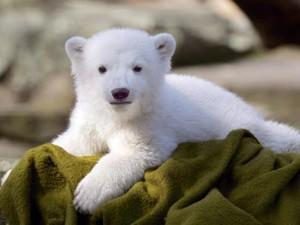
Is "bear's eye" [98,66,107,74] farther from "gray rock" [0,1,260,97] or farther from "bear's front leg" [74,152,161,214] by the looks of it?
"gray rock" [0,1,260,97]

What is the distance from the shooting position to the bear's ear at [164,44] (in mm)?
3092

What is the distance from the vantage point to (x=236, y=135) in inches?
114

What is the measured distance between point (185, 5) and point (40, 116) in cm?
418

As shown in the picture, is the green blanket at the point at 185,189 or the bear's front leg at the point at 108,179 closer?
the green blanket at the point at 185,189

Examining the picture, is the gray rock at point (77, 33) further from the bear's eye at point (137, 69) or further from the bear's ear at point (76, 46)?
the bear's eye at point (137, 69)

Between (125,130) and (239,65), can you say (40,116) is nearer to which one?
(239,65)

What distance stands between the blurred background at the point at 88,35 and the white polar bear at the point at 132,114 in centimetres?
493

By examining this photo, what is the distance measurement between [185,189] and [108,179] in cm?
27

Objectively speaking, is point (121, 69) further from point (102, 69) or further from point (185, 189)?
point (185, 189)

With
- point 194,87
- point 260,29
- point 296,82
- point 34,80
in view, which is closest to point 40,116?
point 34,80

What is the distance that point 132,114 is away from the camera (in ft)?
9.59

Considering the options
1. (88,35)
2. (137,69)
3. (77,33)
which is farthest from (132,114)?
(77,33)

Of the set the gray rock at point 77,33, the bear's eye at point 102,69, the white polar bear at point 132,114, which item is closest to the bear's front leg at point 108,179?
the white polar bear at point 132,114

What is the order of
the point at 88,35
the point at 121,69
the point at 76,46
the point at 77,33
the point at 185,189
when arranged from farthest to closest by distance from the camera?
the point at 77,33 → the point at 88,35 → the point at 76,46 → the point at 121,69 → the point at 185,189
